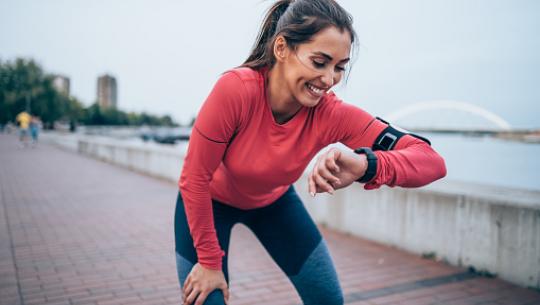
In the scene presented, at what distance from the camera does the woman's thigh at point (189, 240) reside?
1.97m

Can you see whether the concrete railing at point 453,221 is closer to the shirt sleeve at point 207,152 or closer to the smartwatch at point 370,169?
the smartwatch at point 370,169

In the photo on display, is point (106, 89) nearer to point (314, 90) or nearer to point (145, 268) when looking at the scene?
point (145, 268)

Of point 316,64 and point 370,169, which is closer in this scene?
point 370,169

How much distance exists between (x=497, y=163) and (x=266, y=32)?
7727mm

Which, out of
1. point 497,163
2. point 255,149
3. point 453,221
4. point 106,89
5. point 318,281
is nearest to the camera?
point 255,149

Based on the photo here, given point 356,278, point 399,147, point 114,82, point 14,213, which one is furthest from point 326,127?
point 114,82

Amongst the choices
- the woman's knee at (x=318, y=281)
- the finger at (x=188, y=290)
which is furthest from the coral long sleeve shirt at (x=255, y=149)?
the woman's knee at (x=318, y=281)

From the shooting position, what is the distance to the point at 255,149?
1933 mm

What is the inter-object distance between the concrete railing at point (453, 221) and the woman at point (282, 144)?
8.50ft

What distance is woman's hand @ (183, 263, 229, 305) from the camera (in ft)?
5.98

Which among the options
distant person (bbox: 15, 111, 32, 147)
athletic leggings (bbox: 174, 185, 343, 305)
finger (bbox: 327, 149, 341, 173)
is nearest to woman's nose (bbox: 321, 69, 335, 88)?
finger (bbox: 327, 149, 341, 173)

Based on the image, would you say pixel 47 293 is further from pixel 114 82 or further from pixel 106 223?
pixel 114 82

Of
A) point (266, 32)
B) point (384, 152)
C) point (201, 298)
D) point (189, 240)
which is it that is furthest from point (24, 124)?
point (384, 152)

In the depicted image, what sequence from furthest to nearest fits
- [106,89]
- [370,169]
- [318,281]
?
[106,89], [318,281], [370,169]
